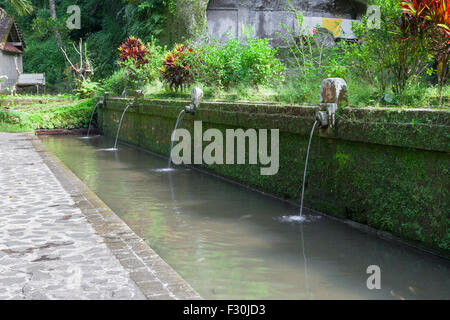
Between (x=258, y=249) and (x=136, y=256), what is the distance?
1437 mm

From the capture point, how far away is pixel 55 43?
125 feet

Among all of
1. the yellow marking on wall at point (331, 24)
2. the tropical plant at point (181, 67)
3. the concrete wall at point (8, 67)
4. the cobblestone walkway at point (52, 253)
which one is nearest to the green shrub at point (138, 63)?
the tropical plant at point (181, 67)

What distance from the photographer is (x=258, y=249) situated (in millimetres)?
5535

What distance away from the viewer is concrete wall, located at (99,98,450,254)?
514 cm

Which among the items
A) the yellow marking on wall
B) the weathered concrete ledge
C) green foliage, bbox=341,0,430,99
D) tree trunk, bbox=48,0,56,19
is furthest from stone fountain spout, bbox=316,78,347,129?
tree trunk, bbox=48,0,56,19

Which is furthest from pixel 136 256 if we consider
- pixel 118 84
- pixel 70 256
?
pixel 118 84

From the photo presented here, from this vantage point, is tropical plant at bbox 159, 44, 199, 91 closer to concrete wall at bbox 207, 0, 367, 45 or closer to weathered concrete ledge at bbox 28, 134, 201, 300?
concrete wall at bbox 207, 0, 367, 45

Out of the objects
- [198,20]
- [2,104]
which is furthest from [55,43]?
[198,20]

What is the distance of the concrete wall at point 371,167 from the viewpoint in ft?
16.9

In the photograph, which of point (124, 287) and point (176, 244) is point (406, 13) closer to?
point (176, 244)

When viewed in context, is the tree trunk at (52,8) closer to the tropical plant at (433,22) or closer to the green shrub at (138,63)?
the green shrub at (138,63)

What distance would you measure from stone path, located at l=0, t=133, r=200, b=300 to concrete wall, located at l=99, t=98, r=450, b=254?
8.80ft

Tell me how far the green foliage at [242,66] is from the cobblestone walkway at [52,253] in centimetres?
533

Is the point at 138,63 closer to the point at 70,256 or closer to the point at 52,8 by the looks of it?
the point at 70,256
